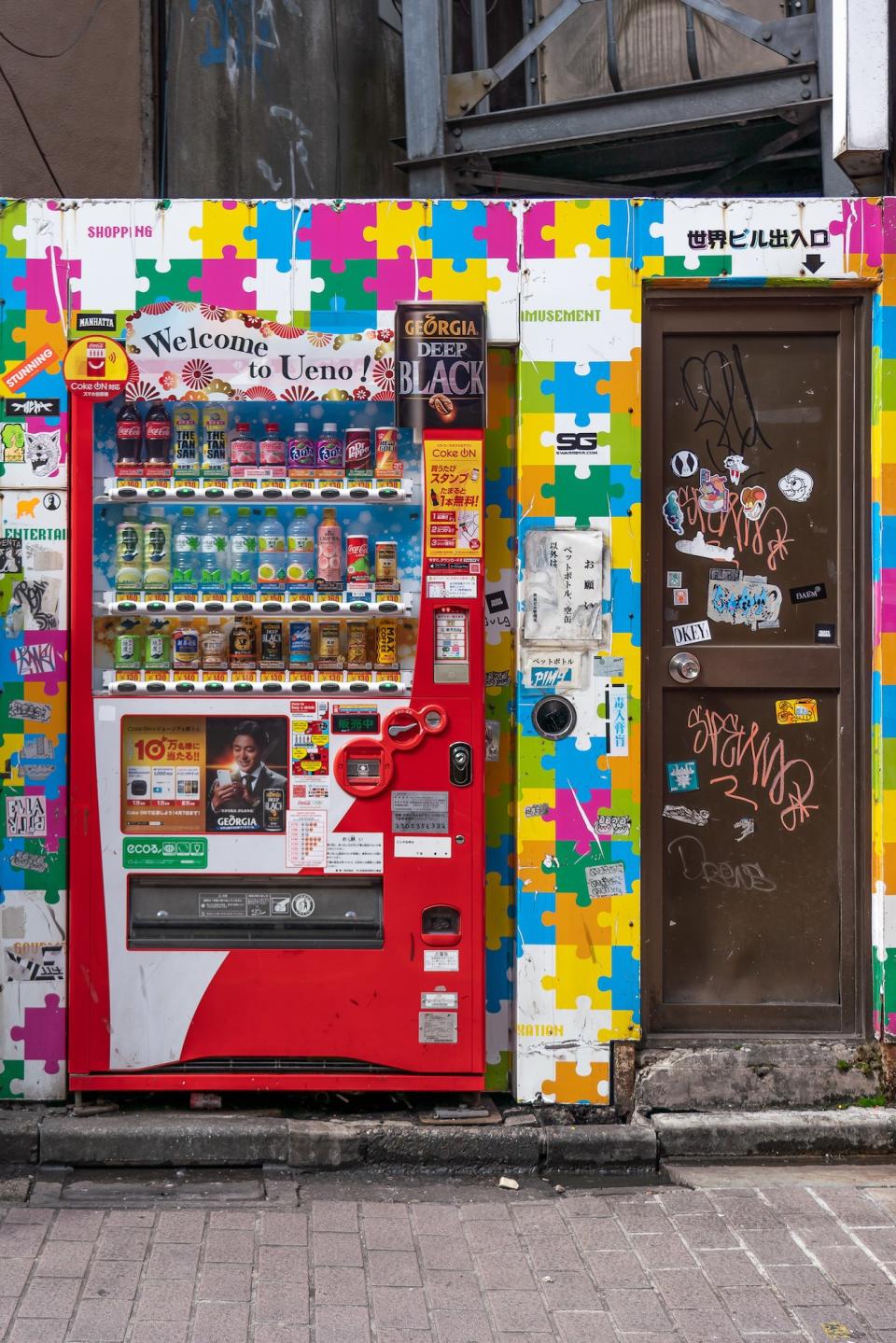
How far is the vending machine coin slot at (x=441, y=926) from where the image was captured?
445 cm

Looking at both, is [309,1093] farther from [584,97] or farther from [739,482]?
[584,97]

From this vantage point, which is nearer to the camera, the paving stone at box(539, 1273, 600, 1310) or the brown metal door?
the paving stone at box(539, 1273, 600, 1310)

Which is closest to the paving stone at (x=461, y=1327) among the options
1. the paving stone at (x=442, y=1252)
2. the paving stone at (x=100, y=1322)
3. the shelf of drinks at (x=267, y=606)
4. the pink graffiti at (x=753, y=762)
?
the paving stone at (x=442, y=1252)

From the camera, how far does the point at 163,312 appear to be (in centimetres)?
445

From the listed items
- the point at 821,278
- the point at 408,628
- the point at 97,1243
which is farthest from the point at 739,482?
the point at 97,1243

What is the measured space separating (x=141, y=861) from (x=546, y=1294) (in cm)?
203

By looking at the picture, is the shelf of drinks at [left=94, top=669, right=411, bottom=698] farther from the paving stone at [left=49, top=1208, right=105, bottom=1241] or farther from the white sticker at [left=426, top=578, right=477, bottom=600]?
the paving stone at [left=49, top=1208, right=105, bottom=1241]

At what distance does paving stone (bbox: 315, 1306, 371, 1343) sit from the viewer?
124 inches

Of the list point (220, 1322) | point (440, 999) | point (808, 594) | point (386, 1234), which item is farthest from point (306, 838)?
point (808, 594)

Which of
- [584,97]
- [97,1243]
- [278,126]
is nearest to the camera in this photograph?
[97,1243]

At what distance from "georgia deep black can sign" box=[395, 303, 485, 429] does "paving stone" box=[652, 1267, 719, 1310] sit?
2817 millimetres

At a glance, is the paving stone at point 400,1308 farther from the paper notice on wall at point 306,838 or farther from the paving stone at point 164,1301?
the paper notice on wall at point 306,838

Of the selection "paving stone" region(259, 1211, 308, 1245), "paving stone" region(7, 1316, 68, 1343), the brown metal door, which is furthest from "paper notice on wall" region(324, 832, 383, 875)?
"paving stone" region(7, 1316, 68, 1343)

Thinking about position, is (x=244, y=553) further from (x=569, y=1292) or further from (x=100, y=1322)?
(x=569, y=1292)
